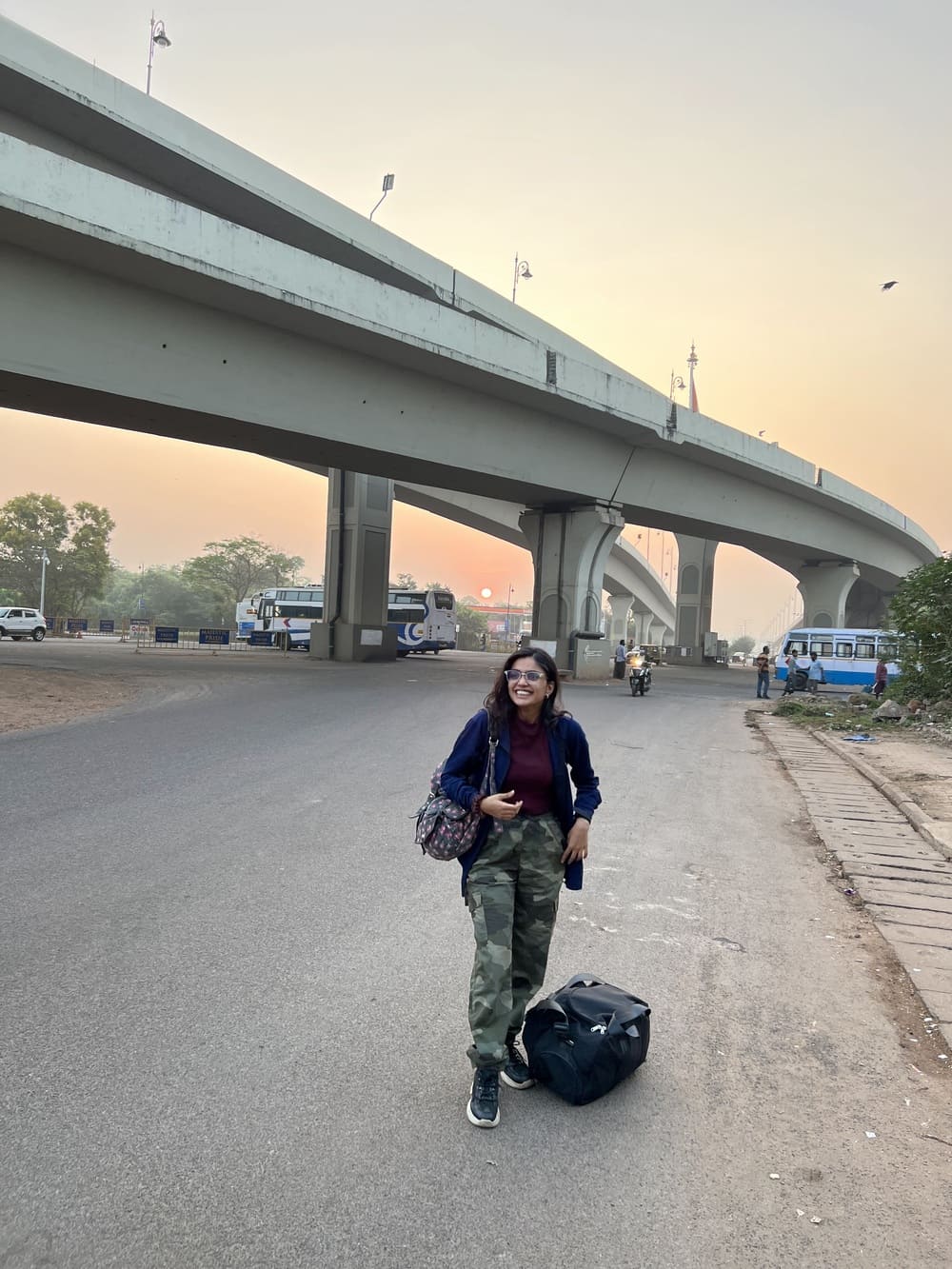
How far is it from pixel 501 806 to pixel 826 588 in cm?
4451

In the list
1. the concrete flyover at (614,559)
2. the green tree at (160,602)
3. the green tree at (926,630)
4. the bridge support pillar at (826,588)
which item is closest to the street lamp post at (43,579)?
the green tree at (160,602)

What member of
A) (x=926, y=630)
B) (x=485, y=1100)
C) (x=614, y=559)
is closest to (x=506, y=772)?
(x=485, y=1100)

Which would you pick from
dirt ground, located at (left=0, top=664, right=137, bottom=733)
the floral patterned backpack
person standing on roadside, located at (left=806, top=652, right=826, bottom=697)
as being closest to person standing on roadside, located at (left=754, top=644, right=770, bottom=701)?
person standing on roadside, located at (left=806, top=652, right=826, bottom=697)

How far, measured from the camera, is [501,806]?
311 centimetres

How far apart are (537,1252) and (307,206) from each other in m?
23.7

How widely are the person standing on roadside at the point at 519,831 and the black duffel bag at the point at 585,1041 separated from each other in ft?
0.36

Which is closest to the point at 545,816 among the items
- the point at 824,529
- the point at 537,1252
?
the point at 537,1252

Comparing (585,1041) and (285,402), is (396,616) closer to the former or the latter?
(285,402)

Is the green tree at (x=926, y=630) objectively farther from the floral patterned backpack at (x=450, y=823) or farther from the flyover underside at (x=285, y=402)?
the floral patterned backpack at (x=450, y=823)

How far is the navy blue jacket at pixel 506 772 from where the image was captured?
329 centimetres

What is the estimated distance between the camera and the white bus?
47.9m

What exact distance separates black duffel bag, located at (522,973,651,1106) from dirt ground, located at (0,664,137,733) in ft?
36.2

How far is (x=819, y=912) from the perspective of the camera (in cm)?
561

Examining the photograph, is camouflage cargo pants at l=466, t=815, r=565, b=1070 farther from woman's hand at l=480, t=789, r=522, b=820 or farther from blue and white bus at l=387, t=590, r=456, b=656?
blue and white bus at l=387, t=590, r=456, b=656
